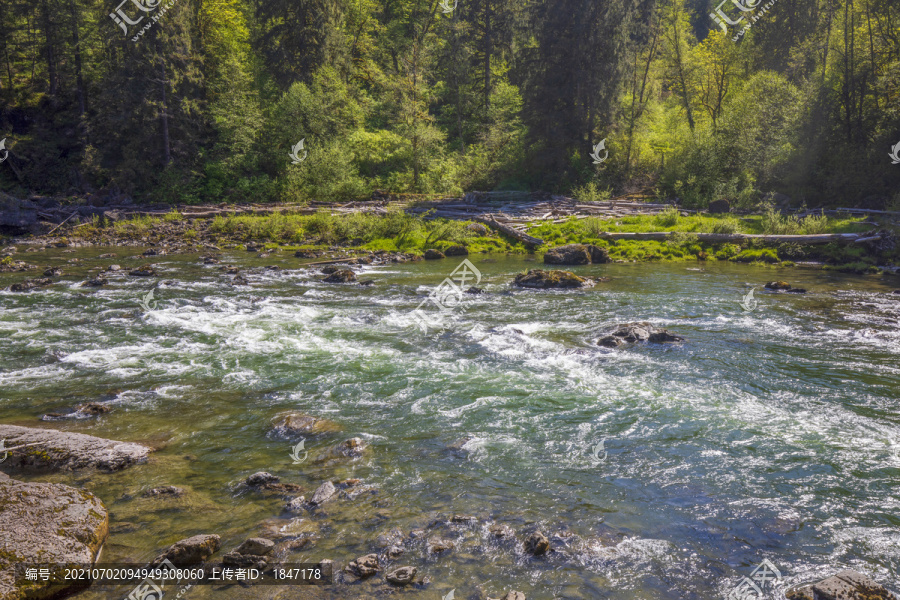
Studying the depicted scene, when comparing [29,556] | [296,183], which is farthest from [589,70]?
[29,556]

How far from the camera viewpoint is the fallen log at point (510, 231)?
97.9 feet

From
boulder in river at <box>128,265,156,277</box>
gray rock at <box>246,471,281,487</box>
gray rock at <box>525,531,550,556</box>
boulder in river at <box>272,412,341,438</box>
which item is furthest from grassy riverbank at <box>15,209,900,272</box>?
gray rock at <box>525,531,550,556</box>

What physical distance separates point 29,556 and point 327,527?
2.88 meters

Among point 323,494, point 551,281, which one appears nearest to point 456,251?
point 551,281

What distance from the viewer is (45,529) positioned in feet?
17.7

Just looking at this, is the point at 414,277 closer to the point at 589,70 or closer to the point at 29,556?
the point at 29,556

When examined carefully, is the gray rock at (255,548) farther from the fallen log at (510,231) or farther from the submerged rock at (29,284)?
the fallen log at (510,231)

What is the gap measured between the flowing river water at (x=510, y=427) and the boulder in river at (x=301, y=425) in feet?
0.93

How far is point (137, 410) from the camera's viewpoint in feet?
30.9

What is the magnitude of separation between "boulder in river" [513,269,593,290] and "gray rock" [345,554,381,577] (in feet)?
51.6

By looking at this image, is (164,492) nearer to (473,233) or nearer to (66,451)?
(66,451)

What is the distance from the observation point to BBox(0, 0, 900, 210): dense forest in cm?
3431

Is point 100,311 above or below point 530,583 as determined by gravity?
above

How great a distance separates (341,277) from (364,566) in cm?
1718
